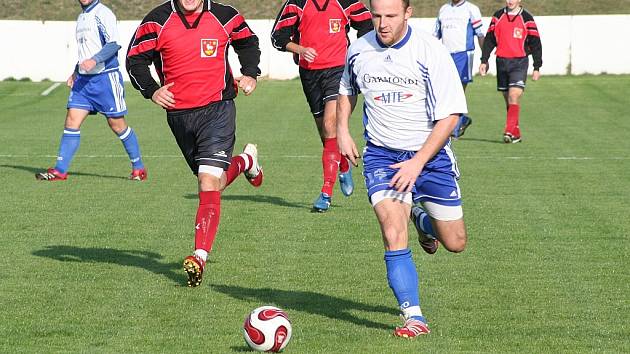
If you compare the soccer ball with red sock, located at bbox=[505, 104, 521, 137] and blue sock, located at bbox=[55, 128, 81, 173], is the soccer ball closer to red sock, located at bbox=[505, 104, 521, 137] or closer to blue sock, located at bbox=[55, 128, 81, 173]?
blue sock, located at bbox=[55, 128, 81, 173]

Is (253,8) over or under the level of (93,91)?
under

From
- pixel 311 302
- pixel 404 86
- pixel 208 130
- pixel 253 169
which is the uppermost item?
pixel 404 86

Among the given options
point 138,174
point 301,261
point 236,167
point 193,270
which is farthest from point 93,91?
point 193,270

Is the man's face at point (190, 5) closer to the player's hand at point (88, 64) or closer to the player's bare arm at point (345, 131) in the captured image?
the player's bare arm at point (345, 131)

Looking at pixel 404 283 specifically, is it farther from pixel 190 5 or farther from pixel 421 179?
pixel 190 5

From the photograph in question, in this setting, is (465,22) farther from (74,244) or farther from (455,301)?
(455,301)

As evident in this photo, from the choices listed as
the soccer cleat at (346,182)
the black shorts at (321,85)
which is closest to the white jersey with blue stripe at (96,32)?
the black shorts at (321,85)

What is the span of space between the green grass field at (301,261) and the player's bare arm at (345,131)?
102 centimetres

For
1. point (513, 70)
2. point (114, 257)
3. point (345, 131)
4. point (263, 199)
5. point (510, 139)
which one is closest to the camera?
point (345, 131)

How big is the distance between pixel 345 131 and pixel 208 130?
1.91 m

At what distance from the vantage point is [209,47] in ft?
28.2

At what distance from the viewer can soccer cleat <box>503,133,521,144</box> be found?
61.8 feet

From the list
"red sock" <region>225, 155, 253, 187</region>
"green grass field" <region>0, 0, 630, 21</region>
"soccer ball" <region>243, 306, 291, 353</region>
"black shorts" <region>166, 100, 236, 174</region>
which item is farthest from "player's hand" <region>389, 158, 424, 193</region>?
"green grass field" <region>0, 0, 630, 21</region>

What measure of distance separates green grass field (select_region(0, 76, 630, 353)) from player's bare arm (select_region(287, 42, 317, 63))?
155cm
